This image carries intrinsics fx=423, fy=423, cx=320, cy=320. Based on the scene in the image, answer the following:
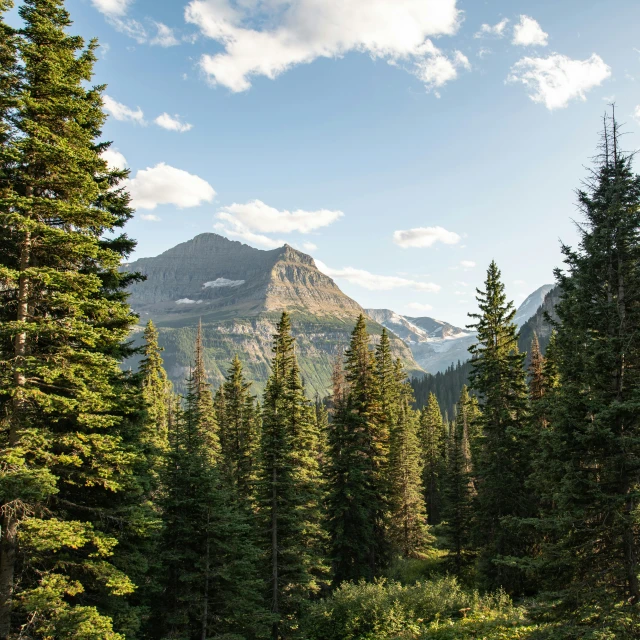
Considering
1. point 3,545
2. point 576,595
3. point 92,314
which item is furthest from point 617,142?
point 3,545

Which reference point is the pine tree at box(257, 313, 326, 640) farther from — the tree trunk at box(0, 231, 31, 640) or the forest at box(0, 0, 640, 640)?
the tree trunk at box(0, 231, 31, 640)

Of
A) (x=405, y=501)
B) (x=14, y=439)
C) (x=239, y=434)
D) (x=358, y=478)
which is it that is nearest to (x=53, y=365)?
(x=14, y=439)

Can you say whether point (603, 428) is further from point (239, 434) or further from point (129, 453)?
point (239, 434)

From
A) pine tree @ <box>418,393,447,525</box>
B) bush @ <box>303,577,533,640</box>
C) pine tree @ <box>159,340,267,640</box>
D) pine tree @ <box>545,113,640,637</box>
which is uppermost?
pine tree @ <box>545,113,640,637</box>

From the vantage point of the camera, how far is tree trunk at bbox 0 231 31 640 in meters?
9.41

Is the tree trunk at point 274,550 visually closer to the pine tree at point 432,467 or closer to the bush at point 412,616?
the bush at point 412,616

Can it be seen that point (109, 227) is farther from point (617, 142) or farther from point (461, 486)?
point (461, 486)

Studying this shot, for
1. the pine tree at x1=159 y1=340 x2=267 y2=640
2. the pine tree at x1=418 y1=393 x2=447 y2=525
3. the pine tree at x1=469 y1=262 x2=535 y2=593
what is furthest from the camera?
the pine tree at x1=418 y1=393 x2=447 y2=525

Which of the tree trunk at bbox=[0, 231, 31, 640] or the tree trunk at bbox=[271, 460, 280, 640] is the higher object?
the tree trunk at bbox=[0, 231, 31, 640]

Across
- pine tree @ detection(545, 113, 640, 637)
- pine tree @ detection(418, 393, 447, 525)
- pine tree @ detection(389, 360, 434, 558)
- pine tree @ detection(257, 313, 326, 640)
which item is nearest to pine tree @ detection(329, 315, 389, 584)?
pine tree @ detection(389, 360, 434, 558)

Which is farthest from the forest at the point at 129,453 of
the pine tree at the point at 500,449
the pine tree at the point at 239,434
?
the pine tree at the point at 239,434

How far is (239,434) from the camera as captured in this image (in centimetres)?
4112

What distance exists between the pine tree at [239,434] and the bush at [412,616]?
15.0 meters

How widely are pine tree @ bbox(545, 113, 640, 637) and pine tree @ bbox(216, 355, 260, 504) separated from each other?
2468 cm
